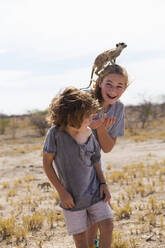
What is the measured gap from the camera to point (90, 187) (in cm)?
254

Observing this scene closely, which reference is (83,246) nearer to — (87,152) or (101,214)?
(101,214)

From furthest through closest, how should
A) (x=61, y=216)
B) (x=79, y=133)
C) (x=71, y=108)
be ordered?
(x=61, y=216)
(x=79, y=133)
(x=71, y=108)

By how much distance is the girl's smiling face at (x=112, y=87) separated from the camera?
2900 millimetres

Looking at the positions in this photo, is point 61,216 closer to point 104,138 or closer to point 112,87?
point 104,138

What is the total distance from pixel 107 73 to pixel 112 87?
0.43 ft

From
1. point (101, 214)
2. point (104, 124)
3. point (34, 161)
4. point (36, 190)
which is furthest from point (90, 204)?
point (34, 161)

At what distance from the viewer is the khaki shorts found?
2.50 metres

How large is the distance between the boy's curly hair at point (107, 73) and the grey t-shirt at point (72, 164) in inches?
25.2

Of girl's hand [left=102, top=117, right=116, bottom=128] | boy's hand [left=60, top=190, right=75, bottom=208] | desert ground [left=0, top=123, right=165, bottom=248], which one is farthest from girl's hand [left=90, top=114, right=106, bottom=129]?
desert ground [left=0, top=123, right=165, bottom=248]

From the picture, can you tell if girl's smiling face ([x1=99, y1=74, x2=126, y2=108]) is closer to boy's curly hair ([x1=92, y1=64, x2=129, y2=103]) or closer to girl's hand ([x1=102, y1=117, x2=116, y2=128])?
boy's curly hair ([x1=92, y1=64, x2=129, y2=103])

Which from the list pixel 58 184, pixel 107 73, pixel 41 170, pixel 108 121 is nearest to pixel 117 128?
pixel 108 121

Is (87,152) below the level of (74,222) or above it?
above

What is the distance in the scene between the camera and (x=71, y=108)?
2.39 meters

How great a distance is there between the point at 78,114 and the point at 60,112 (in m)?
0.13
